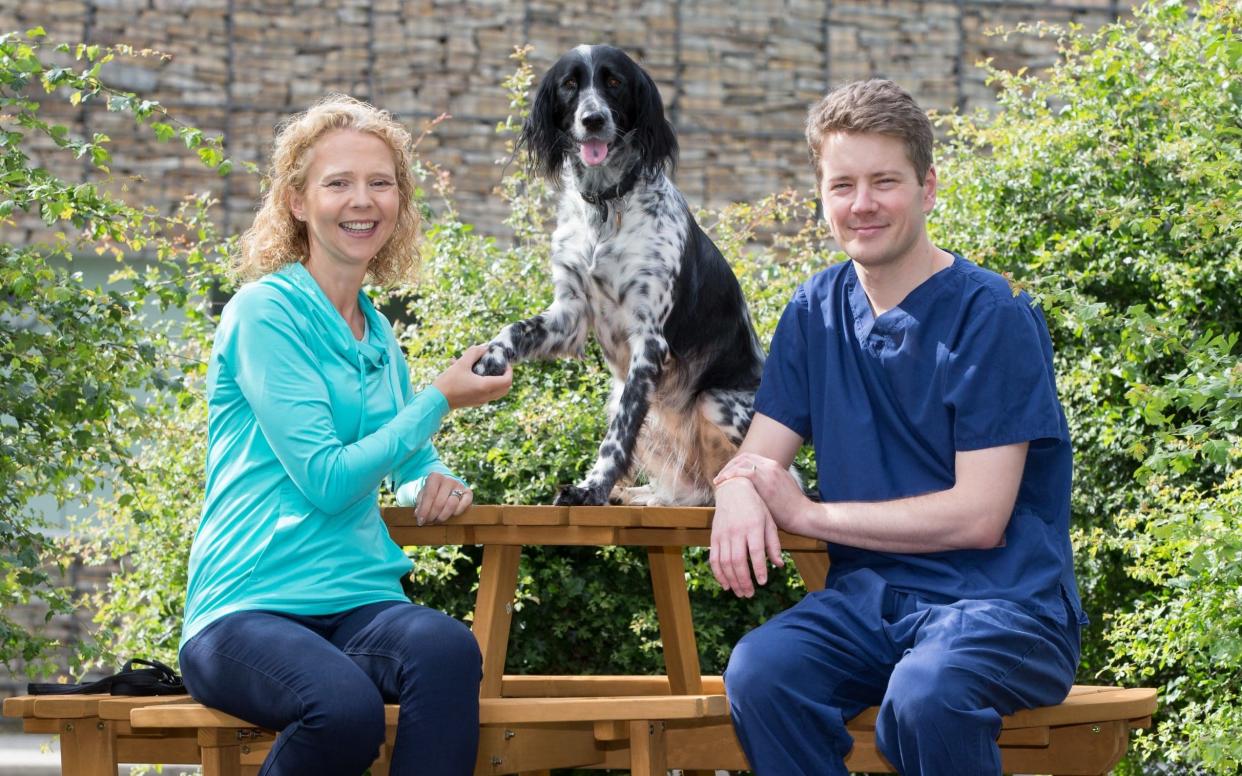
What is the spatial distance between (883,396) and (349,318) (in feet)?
3.52

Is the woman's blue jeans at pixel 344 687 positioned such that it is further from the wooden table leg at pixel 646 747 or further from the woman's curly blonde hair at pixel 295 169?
the woman's curly blonde hair at pixel 295 169

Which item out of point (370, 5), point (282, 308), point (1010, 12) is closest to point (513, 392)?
point (282, 308)

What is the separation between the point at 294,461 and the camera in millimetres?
2648

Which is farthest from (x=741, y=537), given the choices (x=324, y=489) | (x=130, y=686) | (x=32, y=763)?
(x=32, y=763)

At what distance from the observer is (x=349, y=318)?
9.80ft

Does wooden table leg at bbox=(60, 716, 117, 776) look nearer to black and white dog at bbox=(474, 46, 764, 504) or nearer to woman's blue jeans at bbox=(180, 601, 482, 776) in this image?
woman's blue jeans at bbox=(180, 601, 482, 776)

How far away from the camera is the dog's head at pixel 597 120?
318cm

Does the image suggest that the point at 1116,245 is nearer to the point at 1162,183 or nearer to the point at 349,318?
the point at 1162,183

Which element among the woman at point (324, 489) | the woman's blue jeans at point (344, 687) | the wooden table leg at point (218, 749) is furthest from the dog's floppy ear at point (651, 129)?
the wooden table leg at point (218, 749)

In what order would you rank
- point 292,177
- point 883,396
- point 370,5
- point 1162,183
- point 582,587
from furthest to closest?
point 370,5
point 1162,183
point 582,587
point 292,177
point 883,396

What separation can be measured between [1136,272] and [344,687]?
312 centimetres

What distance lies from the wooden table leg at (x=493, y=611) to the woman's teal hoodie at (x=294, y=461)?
200mm

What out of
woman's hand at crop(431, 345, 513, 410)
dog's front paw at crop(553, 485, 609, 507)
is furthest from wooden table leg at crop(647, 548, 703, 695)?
woman's hand at crop(431, 345, 513, 410)

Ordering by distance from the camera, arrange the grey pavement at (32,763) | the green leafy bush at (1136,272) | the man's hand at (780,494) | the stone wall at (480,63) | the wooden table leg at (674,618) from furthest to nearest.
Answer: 1. the stone wall at (480,63)
2. the grey pavement at (32,763)
3. the green leafy bush at (1136,272)
4. the wooden table leg at (674,618)
5. the man's hand at (780,494)
